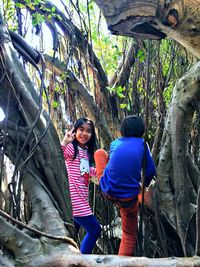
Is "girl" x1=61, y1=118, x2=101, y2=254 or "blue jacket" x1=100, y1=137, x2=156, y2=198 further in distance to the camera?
"girl" x1=61, y1=118, x2=101, y2=254

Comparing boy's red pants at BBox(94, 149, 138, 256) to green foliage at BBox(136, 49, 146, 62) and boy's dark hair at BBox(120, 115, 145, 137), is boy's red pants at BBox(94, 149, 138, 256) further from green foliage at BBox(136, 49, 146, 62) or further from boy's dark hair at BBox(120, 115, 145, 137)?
green foliage at BBox(136, 49, 146, 62)

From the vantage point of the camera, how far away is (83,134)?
249cm

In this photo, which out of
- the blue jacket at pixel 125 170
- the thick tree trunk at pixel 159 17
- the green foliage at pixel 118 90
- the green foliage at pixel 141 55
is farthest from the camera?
the green foliage at pixel 118 90

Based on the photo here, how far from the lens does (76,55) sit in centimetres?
324

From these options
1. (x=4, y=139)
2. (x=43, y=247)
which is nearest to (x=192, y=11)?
(x=4, y=139)

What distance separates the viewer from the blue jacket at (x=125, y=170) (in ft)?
6.87

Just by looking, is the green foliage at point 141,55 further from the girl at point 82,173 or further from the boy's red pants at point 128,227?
the boy's red pants at point 128,227

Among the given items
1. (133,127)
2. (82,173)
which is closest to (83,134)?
(82,173)

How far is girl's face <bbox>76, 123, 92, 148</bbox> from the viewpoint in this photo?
2.49 metres

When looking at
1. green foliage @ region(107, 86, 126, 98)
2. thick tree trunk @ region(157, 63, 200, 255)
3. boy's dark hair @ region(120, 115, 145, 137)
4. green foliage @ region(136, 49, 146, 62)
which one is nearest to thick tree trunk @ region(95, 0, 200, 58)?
thick tree trunk @ region(157, 63, 200, 255)

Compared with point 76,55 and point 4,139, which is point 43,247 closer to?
point 4,139

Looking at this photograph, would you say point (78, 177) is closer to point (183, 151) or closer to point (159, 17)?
point (183, 151)

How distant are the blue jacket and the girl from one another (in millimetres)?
310

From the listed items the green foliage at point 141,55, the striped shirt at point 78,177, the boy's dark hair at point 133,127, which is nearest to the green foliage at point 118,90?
the green foliage at point 141,55
